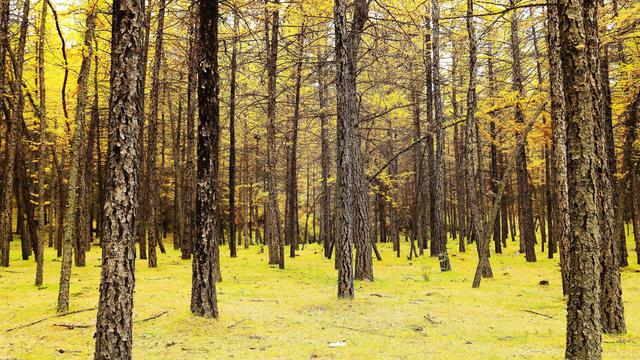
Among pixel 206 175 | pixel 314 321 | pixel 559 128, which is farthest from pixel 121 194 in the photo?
pixel 559 128

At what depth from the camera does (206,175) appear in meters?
7.25

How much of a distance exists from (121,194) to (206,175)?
296cm

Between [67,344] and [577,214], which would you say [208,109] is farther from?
[577,214]

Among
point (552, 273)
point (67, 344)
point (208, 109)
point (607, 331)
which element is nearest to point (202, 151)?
point (208, 109)

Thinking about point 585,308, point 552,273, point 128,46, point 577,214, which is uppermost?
point 128,46

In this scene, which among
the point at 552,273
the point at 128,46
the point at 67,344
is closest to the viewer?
the point at 128,46

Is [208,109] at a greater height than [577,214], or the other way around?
[208,109]

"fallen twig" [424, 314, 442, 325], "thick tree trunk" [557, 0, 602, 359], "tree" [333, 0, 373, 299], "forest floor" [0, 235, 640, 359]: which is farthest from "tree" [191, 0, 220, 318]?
"thick tree trunk" [557, 0, 602, 359]

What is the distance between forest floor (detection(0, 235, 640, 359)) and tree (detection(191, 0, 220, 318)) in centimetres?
43

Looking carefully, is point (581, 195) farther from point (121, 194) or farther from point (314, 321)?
point (314, 321)

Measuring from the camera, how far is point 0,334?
20.5 ft

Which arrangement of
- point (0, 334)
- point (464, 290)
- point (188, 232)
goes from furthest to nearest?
point (188, 232)
point (464, 290)
point (0, 334)

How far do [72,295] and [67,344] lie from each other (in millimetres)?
4053

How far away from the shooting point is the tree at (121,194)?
13.9ft
